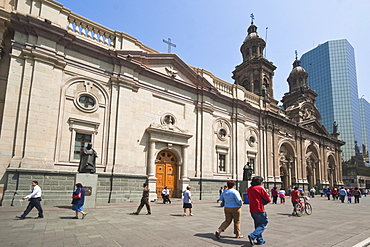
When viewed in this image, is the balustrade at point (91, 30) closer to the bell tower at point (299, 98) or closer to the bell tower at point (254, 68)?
A: the bell tower at point (254, 68)

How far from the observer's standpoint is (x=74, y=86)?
16.5m

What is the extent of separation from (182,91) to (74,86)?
9506 mm

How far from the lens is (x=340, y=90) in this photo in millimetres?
99938

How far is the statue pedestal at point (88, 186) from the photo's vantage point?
42.2ft

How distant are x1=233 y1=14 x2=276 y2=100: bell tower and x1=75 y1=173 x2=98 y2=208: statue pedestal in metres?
32.8

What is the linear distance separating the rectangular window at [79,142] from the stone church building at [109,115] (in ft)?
0.21

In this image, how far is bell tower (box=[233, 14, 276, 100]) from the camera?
41219mm

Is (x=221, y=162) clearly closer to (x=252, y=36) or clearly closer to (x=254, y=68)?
(x=254, y=68)

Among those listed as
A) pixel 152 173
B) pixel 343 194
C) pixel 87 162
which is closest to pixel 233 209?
pixel 87 162

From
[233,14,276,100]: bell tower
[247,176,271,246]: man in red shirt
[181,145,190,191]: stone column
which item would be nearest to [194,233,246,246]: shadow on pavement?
[247,176,271,246]: man in red shirt

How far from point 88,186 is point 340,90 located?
366 ft

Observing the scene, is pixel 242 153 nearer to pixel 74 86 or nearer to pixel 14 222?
pixel 74 86

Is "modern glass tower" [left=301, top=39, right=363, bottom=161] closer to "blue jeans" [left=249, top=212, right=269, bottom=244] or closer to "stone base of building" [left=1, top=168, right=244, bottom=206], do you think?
"stone base of building" [left=1, top=168, right=244, bottom=206]

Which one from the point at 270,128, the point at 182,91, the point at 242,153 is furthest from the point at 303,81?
the point at 182,91
